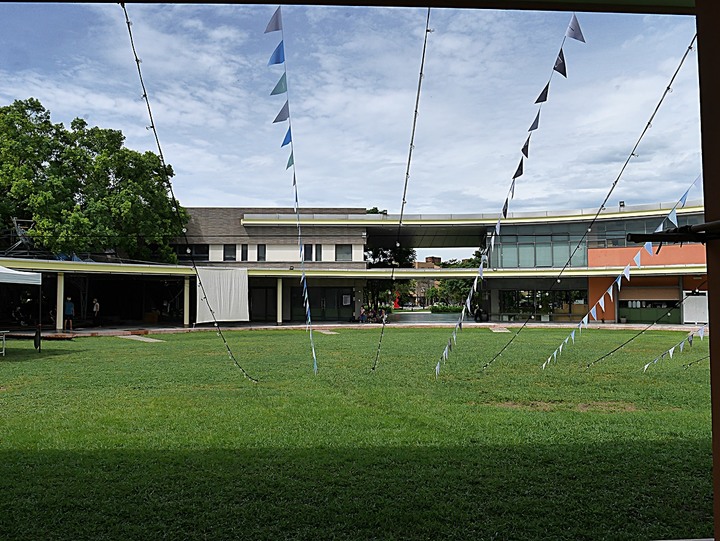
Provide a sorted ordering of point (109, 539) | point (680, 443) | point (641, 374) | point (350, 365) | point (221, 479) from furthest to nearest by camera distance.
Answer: point (350, 365), point (641, 374), point (680, 443), point (221, 479), point (109, 539)

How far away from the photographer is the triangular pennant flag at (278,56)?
180 inches

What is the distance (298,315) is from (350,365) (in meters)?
20.0

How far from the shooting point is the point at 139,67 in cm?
436

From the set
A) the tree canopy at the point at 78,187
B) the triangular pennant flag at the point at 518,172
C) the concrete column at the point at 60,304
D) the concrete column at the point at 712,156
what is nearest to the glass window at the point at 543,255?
the tree canopy at the point at 78,187

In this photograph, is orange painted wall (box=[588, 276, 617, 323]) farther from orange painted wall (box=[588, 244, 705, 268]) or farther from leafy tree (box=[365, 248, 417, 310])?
leafy tree (box=[365, 248, 417, 310])

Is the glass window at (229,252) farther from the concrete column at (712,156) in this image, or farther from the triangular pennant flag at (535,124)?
the concrete column at (712,156)

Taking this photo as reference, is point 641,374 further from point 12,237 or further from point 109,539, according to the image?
point 12,237

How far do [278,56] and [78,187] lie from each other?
977 inches

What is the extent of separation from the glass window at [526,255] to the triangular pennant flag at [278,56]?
1128 inches

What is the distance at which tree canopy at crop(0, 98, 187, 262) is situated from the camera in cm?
2430

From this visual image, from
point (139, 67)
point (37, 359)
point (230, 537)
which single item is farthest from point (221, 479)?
point (37, 359)

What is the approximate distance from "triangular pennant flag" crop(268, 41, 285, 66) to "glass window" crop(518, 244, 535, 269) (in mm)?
28640

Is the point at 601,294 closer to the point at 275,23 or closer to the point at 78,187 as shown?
the point at 78,187

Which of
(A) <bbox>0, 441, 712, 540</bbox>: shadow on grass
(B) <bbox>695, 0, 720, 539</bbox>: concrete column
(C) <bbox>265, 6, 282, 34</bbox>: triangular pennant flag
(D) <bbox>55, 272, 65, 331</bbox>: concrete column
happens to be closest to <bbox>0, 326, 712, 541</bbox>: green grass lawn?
(A) <bbox>0, 441, 712, 540</bbox>: shadow on grass
